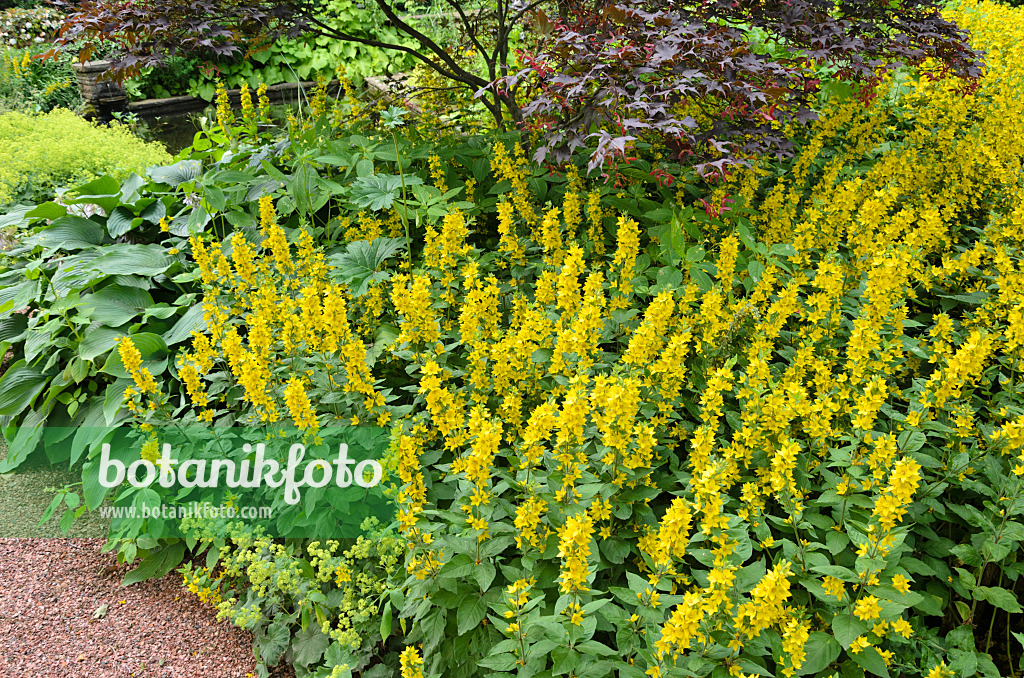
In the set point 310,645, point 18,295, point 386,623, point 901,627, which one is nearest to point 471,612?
point 386,623

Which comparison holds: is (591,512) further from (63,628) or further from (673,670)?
(63,628)

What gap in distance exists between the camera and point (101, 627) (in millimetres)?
2514

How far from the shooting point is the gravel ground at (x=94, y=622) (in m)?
2.35

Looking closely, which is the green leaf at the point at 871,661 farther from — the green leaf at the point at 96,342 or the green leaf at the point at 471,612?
the green leaf at the point at 96,342

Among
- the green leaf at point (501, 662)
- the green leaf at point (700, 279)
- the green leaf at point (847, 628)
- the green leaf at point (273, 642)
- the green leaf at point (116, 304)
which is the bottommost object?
the green leaf at point (273, 642)

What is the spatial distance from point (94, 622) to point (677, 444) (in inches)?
88.3

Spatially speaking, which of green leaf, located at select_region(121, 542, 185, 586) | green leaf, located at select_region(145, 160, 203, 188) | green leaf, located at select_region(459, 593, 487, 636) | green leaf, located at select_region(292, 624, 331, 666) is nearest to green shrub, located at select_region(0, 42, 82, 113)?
green leaf, located at select_region(145, 160, 203, 188)

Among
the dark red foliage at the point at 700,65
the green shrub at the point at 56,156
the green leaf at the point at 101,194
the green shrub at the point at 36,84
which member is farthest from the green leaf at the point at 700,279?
the green shrub at the point at 36,84

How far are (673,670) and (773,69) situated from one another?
2290mm

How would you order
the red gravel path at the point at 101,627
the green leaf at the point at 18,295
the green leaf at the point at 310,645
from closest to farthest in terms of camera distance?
the green leaf at the point at 310,645 < the red gravel path at the point at 101,627 < the green leaf at the point at 18,295

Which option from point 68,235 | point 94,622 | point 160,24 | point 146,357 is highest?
point 160,24

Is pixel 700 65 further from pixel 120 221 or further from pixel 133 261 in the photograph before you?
pixel 120 221

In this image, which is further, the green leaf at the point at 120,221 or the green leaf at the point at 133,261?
the green leaf at the point at 120,221

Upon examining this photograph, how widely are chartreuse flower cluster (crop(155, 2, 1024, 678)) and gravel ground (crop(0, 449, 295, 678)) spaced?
51 centimetres
